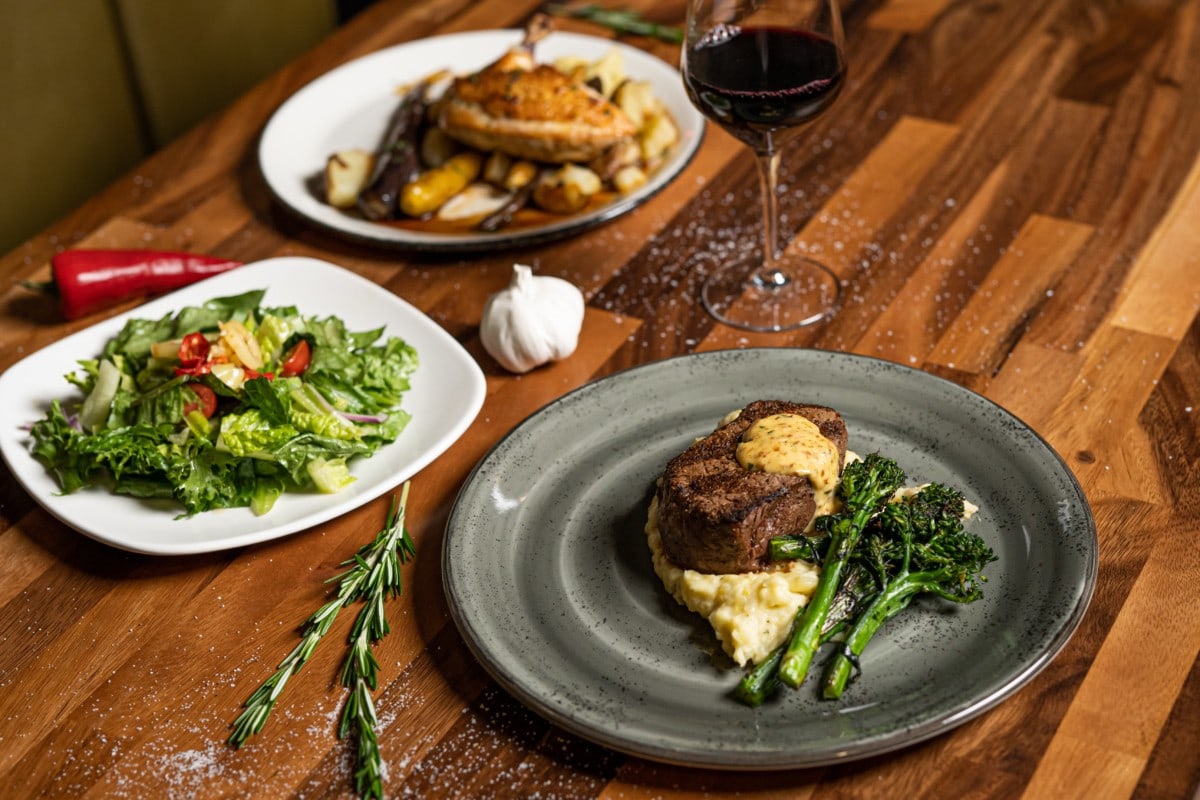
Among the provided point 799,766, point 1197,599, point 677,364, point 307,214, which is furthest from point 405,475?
point 1197,599

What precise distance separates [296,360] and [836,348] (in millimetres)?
908

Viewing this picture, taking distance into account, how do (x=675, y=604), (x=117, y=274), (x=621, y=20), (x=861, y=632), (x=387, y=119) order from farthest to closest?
(x=621, y=20)
(x=387, y=119)
(x=117, y=274)
(x=675, y=604)
(x=861, y=632)

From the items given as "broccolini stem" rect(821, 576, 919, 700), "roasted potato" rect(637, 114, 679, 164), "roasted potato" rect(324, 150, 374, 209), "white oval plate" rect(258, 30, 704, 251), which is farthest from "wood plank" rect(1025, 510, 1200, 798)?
"roasted potato" rect(324, 150, 374, 209)

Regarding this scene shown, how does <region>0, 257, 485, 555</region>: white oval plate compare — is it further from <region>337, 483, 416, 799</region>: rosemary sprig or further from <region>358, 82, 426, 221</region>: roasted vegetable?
<region>358, 82, 426, 221</region>: roasted vegetable

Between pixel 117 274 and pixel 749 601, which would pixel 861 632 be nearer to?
pixel 749 601

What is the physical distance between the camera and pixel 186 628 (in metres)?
1.64

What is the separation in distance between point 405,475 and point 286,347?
360 mm

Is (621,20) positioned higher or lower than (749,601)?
lower

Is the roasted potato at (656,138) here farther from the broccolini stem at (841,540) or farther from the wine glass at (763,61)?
the broccolini stem at (841,540)

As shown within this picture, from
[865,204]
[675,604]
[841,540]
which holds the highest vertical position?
[841,540]

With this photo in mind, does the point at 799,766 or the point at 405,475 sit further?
the point at 405,475

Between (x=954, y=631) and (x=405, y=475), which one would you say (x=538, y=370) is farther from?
(x=954, y=631)

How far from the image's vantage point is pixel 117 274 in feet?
7.51

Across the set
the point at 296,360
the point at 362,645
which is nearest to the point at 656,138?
the point at 296,360
